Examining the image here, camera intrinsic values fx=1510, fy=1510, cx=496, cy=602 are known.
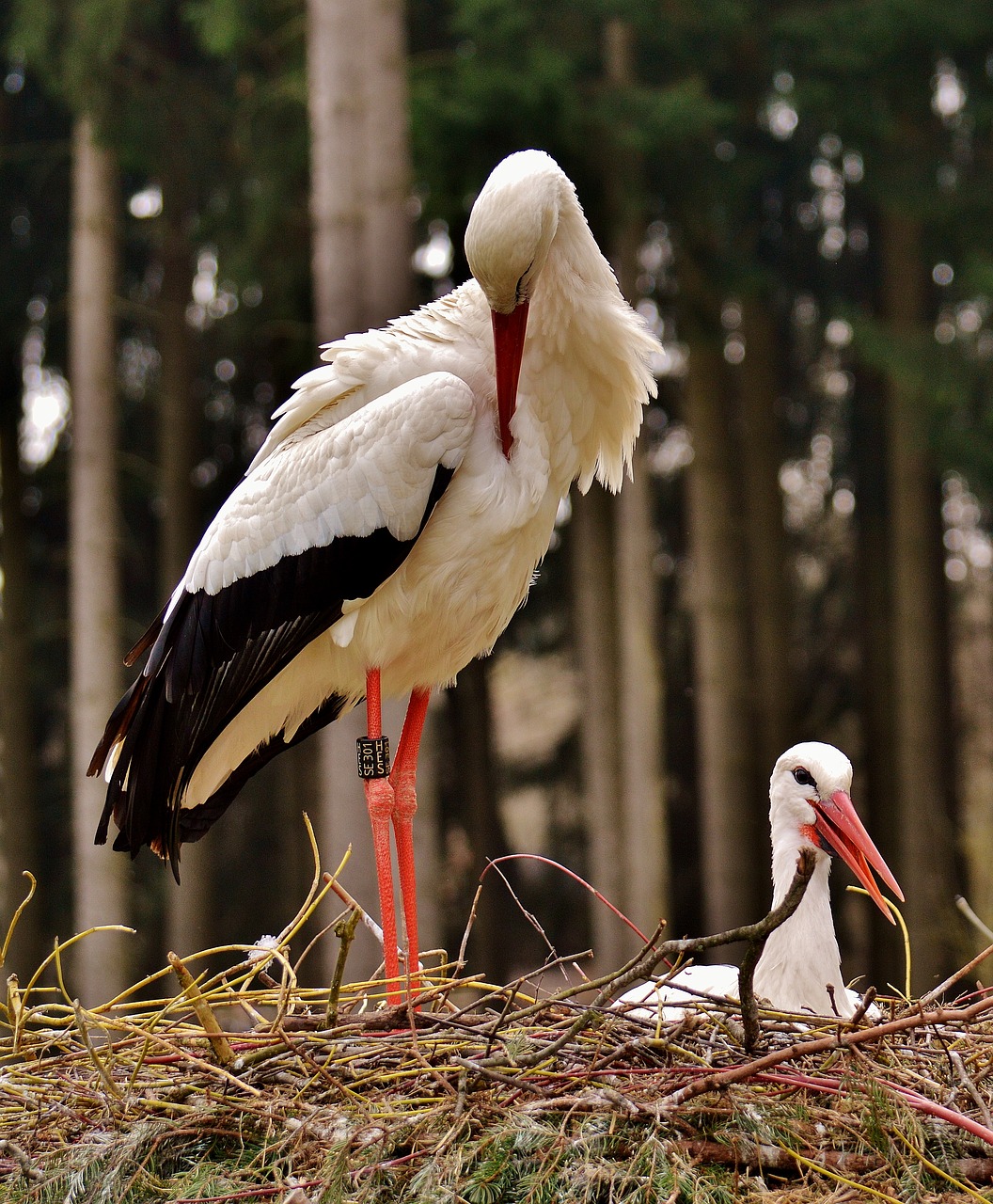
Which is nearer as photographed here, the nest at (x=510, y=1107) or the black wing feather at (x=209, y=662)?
the nest at (x=510, y=1107)

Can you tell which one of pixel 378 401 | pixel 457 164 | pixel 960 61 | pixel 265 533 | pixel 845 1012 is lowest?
pixel 845 1012

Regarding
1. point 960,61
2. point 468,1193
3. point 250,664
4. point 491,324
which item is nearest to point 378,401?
point 491,324

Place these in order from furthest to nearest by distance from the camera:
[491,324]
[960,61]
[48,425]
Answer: [48,425] → [960,61] → [491,324]

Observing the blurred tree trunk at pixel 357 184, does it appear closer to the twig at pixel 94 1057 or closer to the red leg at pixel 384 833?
the red leg at pixel 384 833

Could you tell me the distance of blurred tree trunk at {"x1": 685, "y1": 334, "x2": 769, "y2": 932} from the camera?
30.9ft

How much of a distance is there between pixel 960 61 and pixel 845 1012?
7777mm

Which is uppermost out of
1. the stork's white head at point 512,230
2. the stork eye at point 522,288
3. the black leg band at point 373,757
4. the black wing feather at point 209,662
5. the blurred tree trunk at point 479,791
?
the stork's white head at point 512,230

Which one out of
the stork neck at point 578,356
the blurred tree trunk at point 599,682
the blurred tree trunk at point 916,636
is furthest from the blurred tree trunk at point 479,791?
the stork neck at point 578,356

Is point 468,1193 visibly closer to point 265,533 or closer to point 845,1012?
point 845,1012

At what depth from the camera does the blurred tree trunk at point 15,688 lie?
36.6 ft

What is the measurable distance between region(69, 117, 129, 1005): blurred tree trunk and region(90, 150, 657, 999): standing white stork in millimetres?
5543

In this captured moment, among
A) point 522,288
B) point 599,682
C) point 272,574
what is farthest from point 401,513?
point 599,682

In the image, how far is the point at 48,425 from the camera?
11836 millimetres

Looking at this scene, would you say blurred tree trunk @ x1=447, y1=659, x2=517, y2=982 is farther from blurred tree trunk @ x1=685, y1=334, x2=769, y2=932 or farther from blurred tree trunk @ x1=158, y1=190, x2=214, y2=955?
blurred tree trunk @ x1=685, y1=334, x2=769, y2=932
